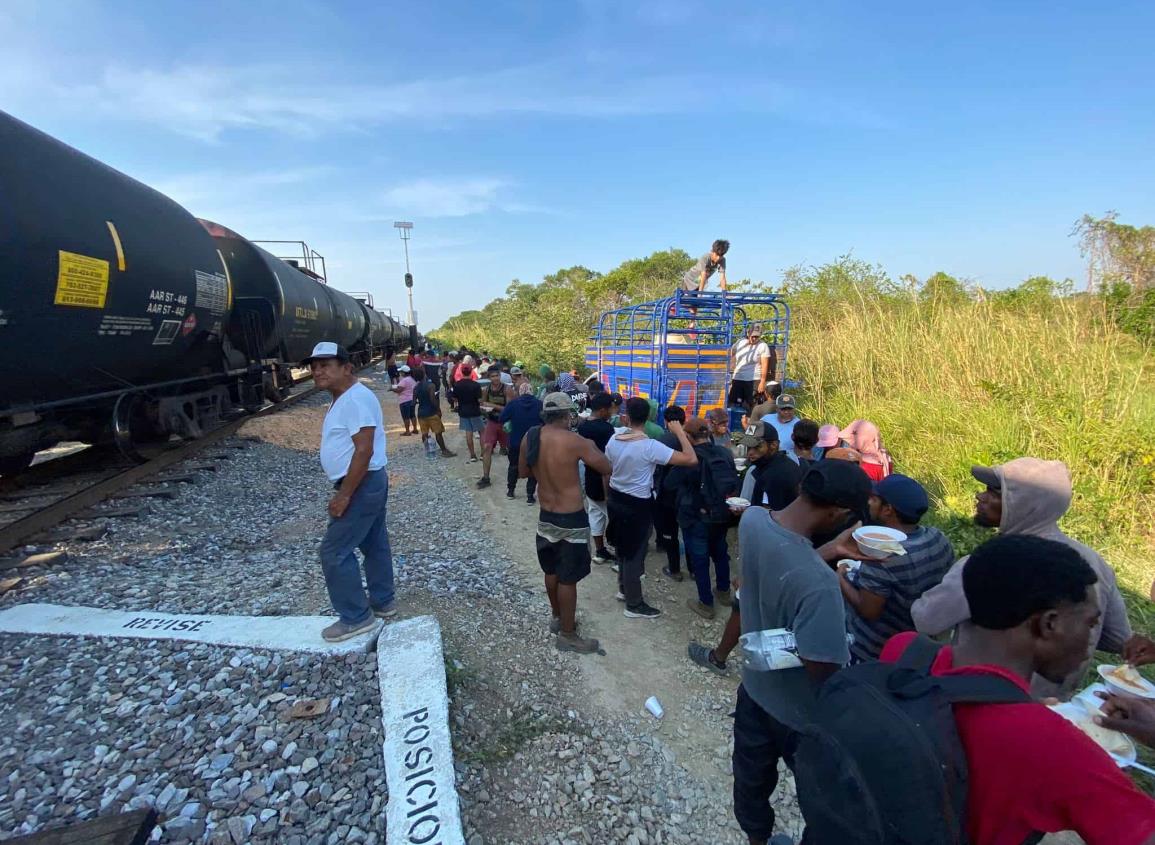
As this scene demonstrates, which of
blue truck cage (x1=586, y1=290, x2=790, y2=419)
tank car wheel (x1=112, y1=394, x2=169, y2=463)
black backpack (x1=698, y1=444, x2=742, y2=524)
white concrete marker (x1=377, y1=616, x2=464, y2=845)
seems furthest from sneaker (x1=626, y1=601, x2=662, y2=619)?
tank car wheel (x1=112, y1=394, x2=169, y2=463)

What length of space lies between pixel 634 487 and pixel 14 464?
827 cm

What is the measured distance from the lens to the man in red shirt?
1.05m

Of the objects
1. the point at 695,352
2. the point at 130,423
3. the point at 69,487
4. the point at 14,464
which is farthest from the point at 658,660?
the point at 14,464

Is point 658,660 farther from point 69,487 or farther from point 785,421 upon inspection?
point 69,487

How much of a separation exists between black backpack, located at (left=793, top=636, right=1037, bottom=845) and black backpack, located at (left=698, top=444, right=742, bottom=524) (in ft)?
10.4

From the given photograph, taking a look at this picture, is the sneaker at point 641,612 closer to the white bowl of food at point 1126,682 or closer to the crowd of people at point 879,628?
the crowd of people at point 879,628

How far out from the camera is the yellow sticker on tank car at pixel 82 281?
16.3 ft

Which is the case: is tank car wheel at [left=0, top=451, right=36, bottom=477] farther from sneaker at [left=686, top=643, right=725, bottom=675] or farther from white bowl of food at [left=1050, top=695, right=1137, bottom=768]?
white bowl of food at [left=1050, top=695, right=1137, bottom=768]

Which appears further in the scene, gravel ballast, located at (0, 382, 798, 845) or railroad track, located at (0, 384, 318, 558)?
railroad track, located at (0, 384, 318, 558)

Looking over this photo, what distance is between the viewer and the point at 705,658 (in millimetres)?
3941

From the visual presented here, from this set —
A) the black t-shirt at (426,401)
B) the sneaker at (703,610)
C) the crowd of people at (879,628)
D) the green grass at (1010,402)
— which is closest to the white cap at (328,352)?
the crowd of people at (879,628)

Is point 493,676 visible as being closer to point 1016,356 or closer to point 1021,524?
point 1021,524

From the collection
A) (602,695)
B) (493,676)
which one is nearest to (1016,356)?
(602,695)

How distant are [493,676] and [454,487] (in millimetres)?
5082
